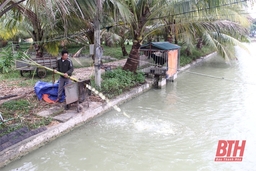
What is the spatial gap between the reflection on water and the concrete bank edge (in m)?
0.11

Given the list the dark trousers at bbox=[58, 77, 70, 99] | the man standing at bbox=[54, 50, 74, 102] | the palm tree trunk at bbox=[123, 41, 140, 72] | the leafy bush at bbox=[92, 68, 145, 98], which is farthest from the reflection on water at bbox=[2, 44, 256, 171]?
the palm tree trunk at bbox=[123, 41, 140, 72]

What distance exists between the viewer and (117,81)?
25.8ft

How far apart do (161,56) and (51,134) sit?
646cm

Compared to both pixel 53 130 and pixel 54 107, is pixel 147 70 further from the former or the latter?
pixel 53 130

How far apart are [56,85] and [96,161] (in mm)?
3033

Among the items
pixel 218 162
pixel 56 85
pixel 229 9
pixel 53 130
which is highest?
pixel 229 9

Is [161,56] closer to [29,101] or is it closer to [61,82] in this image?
[61,82]

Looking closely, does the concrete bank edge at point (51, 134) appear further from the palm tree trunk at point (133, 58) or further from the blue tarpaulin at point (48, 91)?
the palm tree trunk at point (133, 58)

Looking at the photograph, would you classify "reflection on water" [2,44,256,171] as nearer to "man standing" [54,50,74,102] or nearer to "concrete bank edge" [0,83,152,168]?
"concrete bank edge" [0,83,152,168]

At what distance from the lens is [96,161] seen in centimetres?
430

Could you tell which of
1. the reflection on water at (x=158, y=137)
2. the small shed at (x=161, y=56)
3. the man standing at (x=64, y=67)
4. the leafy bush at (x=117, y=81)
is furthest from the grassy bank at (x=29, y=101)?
the small shed at (x=161, y=56)

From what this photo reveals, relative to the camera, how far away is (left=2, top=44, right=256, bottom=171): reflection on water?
166 inches

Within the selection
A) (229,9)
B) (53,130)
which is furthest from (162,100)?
(229,9)

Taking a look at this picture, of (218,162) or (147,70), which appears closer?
(218,162)
